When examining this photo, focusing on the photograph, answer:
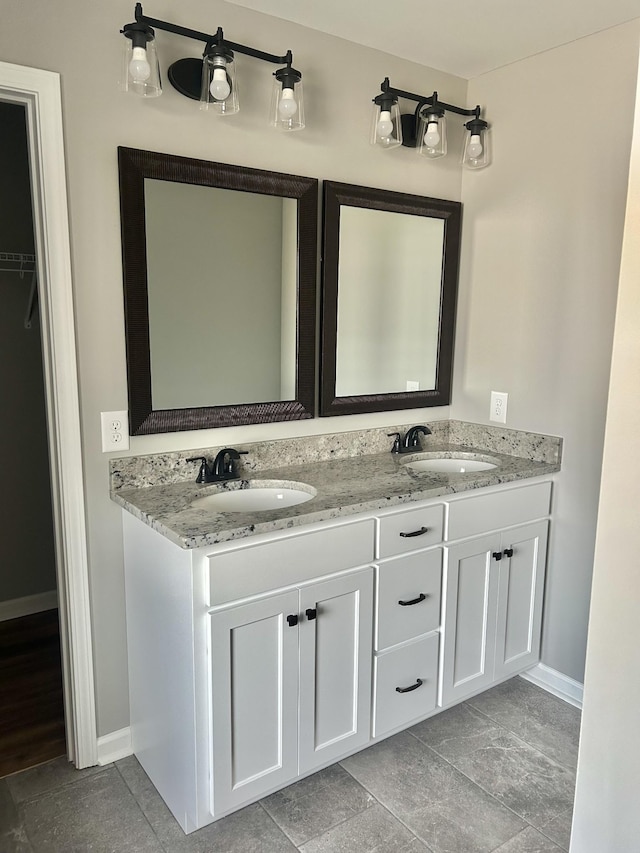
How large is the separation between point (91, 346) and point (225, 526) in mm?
731

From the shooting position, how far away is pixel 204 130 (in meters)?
2.06

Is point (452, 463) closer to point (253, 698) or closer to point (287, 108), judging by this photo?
point (253, 698)

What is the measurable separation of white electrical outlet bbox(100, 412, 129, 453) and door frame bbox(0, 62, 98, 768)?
0.27 ft

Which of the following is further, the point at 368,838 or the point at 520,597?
the point at 520,597

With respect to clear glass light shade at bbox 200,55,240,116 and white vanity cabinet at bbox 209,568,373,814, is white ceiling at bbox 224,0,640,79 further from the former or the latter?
white vanity cabinet at bbox 209,568,373,814

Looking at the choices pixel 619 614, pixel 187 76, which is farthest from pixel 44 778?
pixel 187 76

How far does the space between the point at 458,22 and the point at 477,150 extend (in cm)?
49

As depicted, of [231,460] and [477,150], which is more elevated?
[477,150]

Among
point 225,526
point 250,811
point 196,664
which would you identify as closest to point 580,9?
point 225,526

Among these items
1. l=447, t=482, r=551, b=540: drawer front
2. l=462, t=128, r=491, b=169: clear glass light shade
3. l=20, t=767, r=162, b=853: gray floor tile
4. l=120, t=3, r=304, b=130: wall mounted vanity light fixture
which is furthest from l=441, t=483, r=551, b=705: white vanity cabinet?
l=120, t=3, r=304, b=130: wall mounted vanity light fixture

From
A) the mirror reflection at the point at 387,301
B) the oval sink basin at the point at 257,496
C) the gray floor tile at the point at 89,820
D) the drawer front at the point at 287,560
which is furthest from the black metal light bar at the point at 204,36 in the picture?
the gray floor tile at the point at 89,820

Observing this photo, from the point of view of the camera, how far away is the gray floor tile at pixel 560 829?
5.93ft

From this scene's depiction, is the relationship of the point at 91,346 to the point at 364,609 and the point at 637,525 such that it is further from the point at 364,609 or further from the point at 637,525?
the point at 637,525

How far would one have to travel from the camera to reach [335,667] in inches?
76.6
